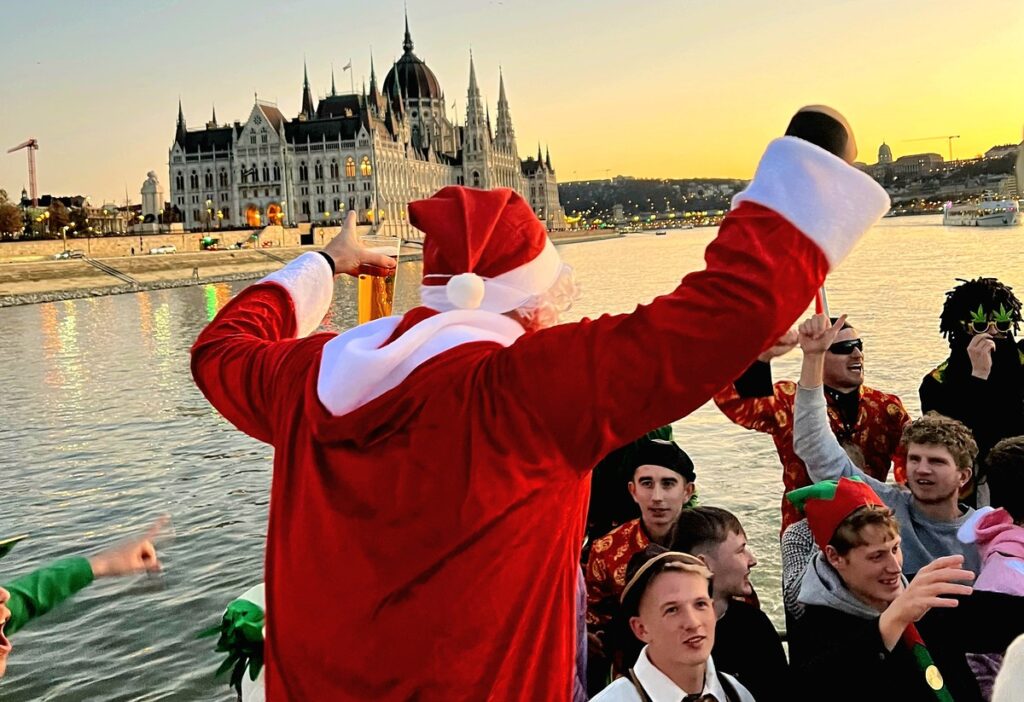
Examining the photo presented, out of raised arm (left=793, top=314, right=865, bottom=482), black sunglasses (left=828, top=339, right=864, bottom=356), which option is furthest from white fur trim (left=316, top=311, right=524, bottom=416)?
black sunglasses (left=828, top=339, right=864, bottom=356)

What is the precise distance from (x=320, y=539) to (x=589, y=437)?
48cm

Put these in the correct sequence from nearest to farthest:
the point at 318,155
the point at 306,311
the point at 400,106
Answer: the point at 306,311, the point at 318,155, the point at 400,106

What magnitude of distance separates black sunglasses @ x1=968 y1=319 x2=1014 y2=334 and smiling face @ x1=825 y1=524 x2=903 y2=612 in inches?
77.2

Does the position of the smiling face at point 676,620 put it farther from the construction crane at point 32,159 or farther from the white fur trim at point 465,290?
the construction crane at point 32,159

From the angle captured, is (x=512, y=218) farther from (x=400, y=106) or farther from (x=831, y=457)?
(x=400, y=106)

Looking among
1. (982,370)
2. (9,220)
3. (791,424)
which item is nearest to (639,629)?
(791,424)

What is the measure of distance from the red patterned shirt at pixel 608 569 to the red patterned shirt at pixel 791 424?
730 millimetres

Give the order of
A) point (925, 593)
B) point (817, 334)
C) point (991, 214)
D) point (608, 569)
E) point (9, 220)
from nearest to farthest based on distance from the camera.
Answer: point (925, 593), point (817, 334), point (608, 569), point (9, 220), point (991, 214)

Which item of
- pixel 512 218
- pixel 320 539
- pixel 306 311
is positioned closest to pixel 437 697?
pixel 320 539

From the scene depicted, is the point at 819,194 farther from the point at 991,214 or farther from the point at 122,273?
the point at 991,214

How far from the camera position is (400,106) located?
344 ft

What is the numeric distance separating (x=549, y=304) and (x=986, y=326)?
3.10m

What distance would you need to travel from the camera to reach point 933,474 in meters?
3.10

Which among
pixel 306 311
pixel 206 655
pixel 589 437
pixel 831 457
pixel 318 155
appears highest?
pixel 318 155
